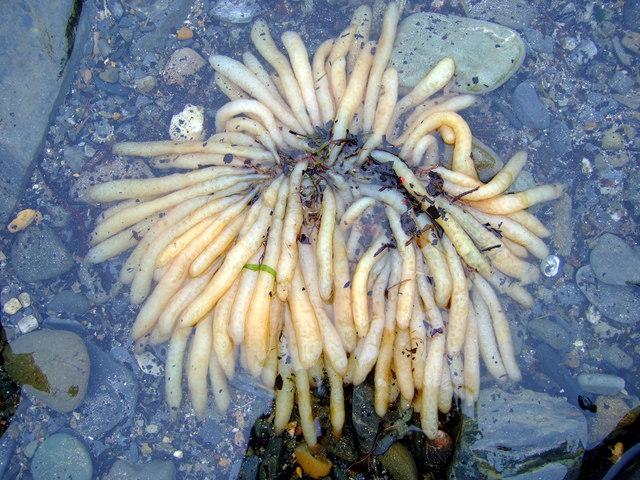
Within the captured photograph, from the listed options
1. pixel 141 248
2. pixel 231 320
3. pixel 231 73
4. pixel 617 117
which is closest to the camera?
pixel 231 320

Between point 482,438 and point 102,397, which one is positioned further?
point 102,397

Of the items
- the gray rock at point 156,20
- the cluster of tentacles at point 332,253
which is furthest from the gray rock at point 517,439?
the gray rock at point 156,20

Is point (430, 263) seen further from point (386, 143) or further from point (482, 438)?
point (482, 438)

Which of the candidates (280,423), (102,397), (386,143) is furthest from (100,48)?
(280,423)

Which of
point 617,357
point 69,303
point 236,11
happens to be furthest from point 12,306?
point 617,357

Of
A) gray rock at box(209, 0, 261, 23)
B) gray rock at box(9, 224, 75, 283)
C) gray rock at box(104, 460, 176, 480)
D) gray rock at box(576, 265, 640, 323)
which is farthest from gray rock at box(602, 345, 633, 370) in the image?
gray rock at box(9, 224, 75, 283)

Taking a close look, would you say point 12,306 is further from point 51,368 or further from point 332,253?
point 332,253
